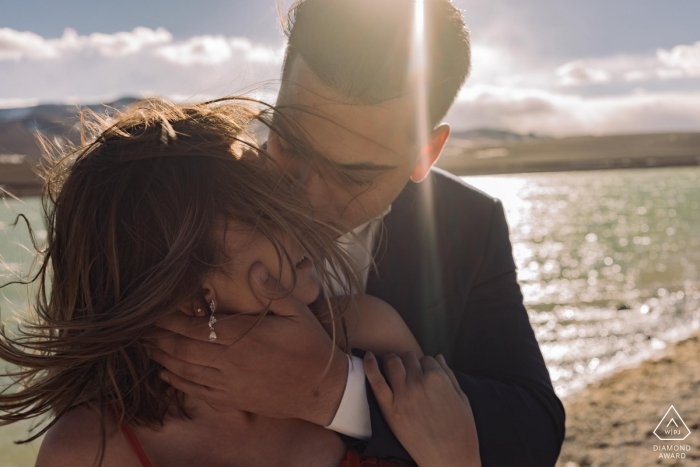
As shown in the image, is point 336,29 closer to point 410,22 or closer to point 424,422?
point 410,22

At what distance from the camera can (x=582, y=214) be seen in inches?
1245

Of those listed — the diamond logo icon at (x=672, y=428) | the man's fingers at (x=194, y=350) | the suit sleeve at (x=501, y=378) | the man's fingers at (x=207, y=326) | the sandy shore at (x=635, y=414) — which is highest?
the man's fingers at (x=207, y=326)

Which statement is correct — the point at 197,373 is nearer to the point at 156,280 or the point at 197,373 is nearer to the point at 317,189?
the point at 156,280

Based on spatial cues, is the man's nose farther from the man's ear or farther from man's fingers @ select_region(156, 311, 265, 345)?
the man's ear

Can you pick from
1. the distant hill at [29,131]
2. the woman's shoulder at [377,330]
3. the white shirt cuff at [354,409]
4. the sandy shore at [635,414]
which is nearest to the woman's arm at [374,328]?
the woman's shoulder at [377,330]

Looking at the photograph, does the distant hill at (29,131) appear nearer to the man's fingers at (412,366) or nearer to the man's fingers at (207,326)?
the man's fingers at (207,326)

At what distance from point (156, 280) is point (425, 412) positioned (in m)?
0.74

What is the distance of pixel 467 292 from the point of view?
2312 mm

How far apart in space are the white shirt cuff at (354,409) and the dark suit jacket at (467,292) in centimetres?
43

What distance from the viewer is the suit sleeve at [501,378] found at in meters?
1.78

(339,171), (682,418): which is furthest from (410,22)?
(682,418)

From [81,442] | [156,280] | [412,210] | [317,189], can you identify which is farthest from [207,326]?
[412,210]

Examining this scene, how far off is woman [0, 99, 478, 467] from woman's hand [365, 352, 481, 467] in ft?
0.04

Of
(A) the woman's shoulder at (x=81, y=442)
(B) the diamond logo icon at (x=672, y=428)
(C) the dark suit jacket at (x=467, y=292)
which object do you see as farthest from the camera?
(B) the diamond logo icon at (x=672, y=428)
